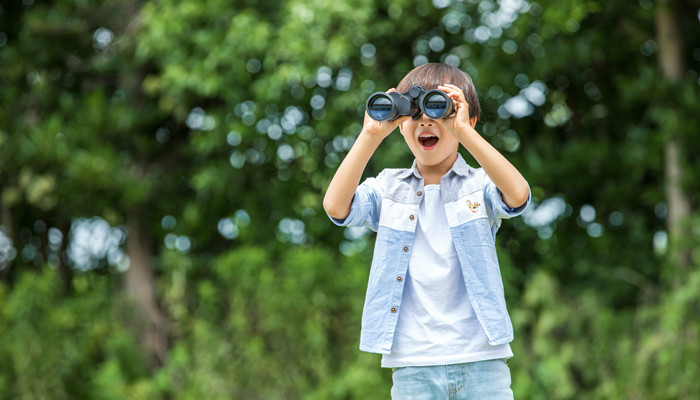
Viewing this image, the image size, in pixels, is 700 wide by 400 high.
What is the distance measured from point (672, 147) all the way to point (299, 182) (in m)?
2.78

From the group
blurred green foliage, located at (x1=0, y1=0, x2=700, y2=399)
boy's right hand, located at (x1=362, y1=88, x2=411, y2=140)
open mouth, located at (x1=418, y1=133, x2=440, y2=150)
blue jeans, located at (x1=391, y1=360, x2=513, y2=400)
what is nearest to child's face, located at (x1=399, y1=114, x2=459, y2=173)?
open mouth, located at (x1=418, y1=133, x2=440, y2=150)

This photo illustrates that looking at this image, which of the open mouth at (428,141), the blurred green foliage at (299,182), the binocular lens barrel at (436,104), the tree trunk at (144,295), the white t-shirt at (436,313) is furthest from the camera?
the tree trunk at (144,295)

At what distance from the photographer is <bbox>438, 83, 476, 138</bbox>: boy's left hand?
74.3 inches

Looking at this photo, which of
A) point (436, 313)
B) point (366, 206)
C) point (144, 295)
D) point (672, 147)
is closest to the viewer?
point (436, 313)

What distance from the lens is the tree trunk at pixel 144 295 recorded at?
289 inches

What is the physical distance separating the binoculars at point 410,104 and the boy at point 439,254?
27 mm

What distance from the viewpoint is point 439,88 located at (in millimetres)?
1919

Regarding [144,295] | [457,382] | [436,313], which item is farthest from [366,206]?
[144,295]

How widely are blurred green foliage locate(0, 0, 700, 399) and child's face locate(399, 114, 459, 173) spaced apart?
11.9 feet

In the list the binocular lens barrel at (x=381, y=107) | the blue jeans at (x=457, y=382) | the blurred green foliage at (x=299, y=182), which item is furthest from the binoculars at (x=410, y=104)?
the blurred green foliage at (x=299, y=182)

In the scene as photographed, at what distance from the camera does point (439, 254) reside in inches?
80.4

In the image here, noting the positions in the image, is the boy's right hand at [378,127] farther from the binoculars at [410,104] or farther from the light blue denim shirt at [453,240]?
the light blue denim shirt at [453,240]

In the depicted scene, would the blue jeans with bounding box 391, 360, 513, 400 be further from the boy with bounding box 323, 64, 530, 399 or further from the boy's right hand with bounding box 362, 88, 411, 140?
the boy's right hand with bounding box 362, 88, 411, 140

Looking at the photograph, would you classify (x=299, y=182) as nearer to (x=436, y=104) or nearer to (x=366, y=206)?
(x=366, y=206)
